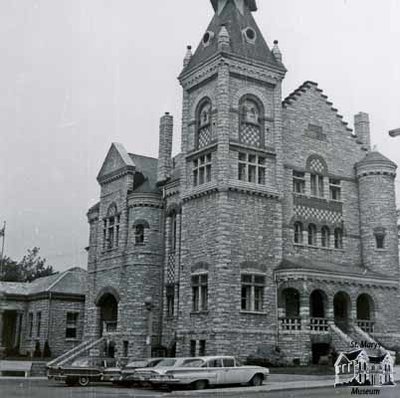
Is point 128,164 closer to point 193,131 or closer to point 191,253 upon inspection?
point 193,131

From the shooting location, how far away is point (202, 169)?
39000 mm

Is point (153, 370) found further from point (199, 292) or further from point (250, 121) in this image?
point (250, 121)

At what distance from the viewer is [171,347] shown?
39469 mm

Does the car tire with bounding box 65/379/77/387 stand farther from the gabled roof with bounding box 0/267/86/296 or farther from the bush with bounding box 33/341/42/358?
the gabled roof with bounding box 0/267/86/296

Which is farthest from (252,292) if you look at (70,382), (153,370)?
(70,382)

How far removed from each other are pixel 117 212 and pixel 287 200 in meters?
12.0

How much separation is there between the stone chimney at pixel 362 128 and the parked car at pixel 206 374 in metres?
24.2

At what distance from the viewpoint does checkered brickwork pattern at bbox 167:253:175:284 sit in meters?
40.6

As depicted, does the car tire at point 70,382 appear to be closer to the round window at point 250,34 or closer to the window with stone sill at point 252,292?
the window with stone sill at point 252,292

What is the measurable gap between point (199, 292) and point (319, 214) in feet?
31.9

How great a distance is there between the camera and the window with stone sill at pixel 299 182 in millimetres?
40562

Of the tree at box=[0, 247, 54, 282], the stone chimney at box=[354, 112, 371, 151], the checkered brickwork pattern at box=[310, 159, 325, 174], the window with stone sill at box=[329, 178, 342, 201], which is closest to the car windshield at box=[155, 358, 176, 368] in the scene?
the checkered brickwork pattern at box=[310, 159, 325, 174]

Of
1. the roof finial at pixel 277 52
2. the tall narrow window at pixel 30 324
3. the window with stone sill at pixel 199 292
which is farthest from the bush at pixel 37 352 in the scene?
the roof finial at pixel 277 52

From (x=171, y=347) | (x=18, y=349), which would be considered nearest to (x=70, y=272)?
(x=18, y=349)
